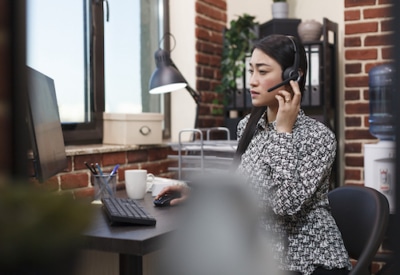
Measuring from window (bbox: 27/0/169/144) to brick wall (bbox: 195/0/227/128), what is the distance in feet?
0.71

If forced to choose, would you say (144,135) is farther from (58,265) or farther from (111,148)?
(58,265)

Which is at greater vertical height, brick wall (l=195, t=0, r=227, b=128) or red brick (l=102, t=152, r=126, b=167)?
brick wall (l=195, t=0, r=227, b=128)

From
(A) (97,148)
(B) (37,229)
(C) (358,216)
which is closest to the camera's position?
(B) (37,229)

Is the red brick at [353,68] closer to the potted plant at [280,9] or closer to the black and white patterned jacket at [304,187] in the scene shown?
the potted plant at [280,9]

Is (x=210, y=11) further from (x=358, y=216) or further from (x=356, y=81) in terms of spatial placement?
(x=358, y=216)

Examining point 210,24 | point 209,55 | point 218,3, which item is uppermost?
point 218,3

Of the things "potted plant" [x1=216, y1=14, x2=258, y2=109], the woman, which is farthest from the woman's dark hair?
"potted plant" [x1=216, y1=14, x2=258, y2=109]

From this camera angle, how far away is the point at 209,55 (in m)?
3.19

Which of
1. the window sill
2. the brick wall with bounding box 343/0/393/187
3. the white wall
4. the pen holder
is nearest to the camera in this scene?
the pen holder

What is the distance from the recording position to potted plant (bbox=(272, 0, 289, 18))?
10.1 feet

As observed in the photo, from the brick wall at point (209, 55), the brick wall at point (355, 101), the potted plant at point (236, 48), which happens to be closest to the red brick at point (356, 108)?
the brick wall at point (355, 101)

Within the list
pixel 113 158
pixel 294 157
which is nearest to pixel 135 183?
pixel 113 158

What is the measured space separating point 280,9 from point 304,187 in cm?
195

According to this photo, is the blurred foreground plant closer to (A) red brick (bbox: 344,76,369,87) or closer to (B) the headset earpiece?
(B) the headset earpiece
